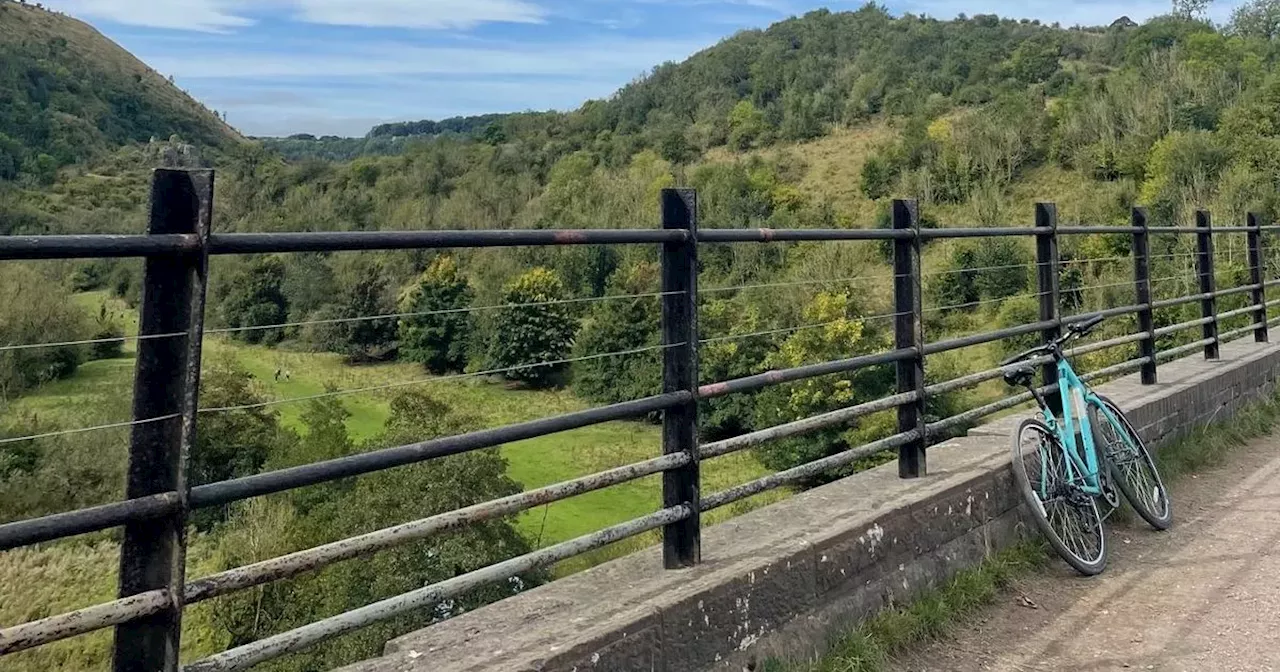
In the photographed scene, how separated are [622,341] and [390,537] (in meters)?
46.1

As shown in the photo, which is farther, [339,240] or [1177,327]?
Result: [1177,327]

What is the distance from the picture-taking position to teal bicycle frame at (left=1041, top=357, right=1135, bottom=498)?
14.2 feet

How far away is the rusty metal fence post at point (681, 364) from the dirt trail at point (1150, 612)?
0.98 meters

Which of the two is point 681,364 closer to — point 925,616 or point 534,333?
point 925,616

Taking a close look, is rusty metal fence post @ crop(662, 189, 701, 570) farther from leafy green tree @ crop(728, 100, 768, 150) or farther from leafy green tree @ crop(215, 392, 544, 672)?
leafy green tree @ crop(728, 100, 768, 150)

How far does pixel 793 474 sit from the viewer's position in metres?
3.34

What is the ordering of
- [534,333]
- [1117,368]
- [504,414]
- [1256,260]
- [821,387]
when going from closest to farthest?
[1117,368] → [1256,260] → [821,387] → [534,333] → [504,414]

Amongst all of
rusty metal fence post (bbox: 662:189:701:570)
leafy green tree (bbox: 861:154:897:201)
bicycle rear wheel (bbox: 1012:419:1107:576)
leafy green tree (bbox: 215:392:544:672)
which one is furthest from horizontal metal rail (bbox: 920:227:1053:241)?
leafy green tree (bbox: 861:154:897:201)

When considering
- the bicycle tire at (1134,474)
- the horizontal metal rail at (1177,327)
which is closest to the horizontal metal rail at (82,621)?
the bicycle tire at (1134,474)

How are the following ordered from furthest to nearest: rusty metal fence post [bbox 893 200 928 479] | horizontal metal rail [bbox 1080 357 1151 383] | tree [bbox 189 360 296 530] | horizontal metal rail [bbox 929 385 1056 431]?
tree [bbox 189 360 296 530] < horizontal metal rail [bbox 1080 357 1151 383] < horizontal metal rail [bbox 929 385 1056 431] < rusty metal fence post [bbox 893 200 928 479]

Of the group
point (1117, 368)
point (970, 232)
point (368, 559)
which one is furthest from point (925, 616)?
point (368, 559)

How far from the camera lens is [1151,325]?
20.5 feet

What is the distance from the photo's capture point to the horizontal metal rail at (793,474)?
308cm

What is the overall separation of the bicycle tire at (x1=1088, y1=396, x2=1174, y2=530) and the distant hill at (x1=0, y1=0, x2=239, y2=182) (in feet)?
228
